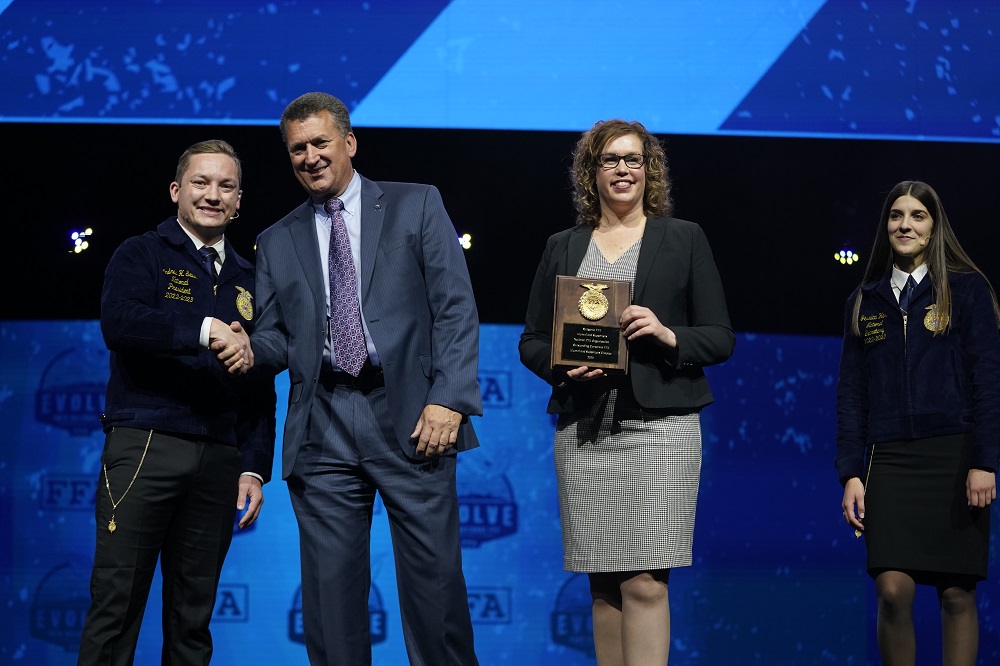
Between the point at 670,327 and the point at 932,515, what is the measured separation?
3.36 feet

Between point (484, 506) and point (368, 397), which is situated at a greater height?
point (368, 397)

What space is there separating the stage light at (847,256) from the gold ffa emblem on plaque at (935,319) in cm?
96

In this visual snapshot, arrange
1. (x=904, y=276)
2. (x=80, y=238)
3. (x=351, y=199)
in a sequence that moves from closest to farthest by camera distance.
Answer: (x=351, y=199), (x=904, y=276), (x=80, y=238)

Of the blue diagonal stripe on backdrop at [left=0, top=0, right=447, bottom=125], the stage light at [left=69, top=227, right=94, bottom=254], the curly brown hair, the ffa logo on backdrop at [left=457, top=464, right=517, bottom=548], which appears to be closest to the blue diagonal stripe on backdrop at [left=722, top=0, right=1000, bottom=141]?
the curly brown hair

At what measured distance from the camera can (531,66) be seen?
3.96 m

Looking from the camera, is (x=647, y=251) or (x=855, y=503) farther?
(x=855, y=503)

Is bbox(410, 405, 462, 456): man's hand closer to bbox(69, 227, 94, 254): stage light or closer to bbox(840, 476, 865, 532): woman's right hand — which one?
bbox(840, 476, 865, 532): woman's right hand

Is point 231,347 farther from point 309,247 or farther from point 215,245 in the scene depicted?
point 215,245

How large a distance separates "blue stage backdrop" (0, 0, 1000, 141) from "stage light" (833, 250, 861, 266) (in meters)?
0.45

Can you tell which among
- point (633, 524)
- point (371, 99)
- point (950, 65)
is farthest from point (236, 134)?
point (950, 65)

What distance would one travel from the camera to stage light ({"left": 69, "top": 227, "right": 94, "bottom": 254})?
12.9 feet

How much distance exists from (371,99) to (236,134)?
1.72 ft

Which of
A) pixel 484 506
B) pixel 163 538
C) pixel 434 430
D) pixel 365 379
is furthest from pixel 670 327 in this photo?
pixel 484 506

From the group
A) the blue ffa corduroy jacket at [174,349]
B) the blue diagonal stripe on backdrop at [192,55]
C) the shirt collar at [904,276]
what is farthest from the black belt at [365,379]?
the blue diagonal stripe on backdrop at [192,55]
